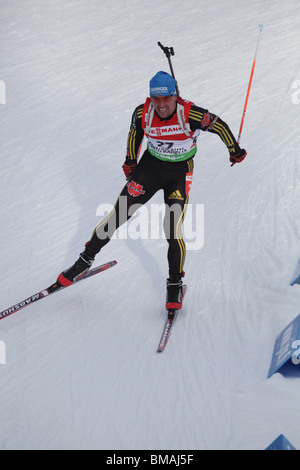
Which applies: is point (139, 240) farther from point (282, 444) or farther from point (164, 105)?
point (282, 444)

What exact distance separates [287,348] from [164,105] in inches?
72.4

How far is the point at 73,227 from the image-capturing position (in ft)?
19.4

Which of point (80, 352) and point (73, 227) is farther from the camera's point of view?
point (73, 227)

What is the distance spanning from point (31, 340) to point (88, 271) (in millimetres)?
772

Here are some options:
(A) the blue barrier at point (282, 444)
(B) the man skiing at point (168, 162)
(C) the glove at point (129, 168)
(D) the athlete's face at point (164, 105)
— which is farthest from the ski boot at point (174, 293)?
(A) the blue barrier at point (282, 444)

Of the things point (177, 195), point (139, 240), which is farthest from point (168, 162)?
point (139, 240)

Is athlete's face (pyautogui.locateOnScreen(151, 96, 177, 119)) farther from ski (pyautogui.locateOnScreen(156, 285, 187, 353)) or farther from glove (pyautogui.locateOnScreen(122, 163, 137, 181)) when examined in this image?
ski (pyautogui.locateOnScreen(156, 285, 187, 353))

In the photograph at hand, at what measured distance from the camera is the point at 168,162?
4.36 metres

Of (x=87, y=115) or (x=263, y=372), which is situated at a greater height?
(x=87, y=115)

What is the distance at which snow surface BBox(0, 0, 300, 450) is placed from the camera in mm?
3373

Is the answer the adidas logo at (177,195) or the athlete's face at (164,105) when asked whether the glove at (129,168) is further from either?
the athlete's face at (164,105)
